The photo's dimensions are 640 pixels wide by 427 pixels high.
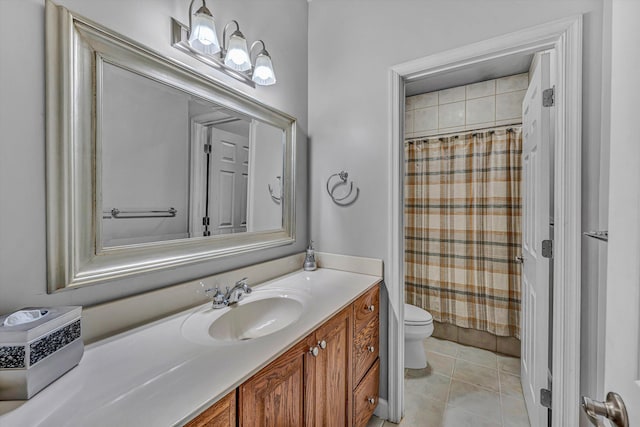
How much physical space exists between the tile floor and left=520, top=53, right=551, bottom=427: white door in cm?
16

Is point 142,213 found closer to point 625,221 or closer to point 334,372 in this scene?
point 334,372

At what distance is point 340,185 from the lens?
175cm

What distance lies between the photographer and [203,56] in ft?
3.98

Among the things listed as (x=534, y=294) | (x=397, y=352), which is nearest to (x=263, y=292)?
(x=397, y=352)

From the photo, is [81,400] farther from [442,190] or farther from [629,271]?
[442,190]

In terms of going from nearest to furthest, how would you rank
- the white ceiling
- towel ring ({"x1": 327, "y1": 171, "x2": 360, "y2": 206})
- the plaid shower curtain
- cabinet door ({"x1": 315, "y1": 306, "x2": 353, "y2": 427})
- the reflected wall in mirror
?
Answer: the reflected wall in mirror
cabinet door ({"x1": 315, "y1": 306, "x2": 353, "y2": 427})
towel ring ({"x1": 327, "y1": 171, "x2": 360, "y2": 206})
the white ceiling
the plaid shower curtain

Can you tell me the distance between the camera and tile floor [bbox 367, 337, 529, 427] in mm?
1614

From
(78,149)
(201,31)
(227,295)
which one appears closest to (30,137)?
(78,149)

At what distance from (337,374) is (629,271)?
1.00 metres

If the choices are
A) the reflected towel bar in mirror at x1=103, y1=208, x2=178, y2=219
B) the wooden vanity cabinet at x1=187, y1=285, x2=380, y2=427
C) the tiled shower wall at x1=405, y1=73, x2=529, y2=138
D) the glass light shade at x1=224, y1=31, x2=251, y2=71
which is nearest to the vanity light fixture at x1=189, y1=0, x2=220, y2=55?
the glass light shade at x1=224, y1=31, x2=251, y2=71

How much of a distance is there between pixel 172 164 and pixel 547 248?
1710mm

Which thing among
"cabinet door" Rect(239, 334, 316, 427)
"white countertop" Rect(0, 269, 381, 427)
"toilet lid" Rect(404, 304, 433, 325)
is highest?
"white countertop" Rect(0, 269, 381, 427)

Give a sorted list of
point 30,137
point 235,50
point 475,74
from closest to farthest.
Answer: point 30,137 → point 235,50 → point 475,74

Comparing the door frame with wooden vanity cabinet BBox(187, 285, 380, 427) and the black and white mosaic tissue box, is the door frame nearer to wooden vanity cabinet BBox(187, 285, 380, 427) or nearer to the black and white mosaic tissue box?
wooden vanity cabinet BBox(187, 285, 380, 427)
